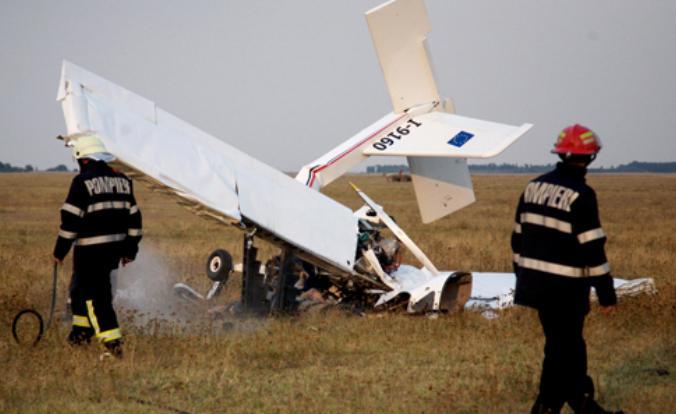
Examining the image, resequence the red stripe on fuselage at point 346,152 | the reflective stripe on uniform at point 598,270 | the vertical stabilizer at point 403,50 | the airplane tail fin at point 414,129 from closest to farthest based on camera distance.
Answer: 1. the reflective stripe on uniform at point 598,270
2. the airplane tail fin at point 414,129
3. the red stripe on fuselage at point 346,152
4. the vertical stabilizer at point 403,50

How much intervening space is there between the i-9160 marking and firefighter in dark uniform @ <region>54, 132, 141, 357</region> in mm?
4812

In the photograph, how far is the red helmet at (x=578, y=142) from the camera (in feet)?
20.4

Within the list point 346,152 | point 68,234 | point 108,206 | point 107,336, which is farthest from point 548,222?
point 346,152

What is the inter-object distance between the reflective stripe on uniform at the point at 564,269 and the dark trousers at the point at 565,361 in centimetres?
26

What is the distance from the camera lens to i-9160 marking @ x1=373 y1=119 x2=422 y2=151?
12367 mm

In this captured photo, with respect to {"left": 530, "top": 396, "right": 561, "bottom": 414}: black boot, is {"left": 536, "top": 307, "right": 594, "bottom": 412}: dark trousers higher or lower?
higher

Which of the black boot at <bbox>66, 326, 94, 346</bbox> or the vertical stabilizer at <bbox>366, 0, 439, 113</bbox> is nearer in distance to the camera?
the black boot at <bbox>66, 326, 94, 346</bbox>

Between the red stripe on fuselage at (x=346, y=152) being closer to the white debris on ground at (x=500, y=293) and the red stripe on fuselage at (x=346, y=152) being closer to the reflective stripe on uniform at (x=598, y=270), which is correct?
the white debris on ground at (x=500, y=293)

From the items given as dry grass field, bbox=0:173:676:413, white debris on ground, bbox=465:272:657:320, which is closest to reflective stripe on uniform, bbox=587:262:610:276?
dry grass field, bbox=0:173:676:413

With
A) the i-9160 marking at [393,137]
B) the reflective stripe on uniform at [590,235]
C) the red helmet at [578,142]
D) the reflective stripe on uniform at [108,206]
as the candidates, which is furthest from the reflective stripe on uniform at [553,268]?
the i-9160 marking at [393,137]

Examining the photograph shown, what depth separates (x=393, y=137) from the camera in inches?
489

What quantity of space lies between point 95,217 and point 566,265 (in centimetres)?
426

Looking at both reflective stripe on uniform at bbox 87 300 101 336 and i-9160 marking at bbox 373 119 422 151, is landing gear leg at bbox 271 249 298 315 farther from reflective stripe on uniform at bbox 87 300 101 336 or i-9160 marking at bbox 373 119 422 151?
reflective stripe on uniform at bbox 87 300 101 336

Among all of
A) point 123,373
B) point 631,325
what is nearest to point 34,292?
point 123,373
